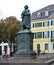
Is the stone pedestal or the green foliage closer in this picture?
the stone pedestal

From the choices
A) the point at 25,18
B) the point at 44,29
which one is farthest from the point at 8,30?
the point at 25,18

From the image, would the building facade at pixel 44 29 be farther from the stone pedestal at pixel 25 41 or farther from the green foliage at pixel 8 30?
the stone pedestal at pixel 25 41

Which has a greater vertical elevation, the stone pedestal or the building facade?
the stone pedestal

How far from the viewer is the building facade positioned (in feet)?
308

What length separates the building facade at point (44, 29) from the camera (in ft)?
308

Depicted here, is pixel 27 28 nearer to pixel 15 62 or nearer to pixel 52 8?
pixel 15 62

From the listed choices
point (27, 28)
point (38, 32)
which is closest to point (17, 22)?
point (38, 32)

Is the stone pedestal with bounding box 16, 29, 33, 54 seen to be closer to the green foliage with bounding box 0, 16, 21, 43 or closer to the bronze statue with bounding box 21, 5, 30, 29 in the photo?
the bronze statue with bounding box 21, 5, 30, 29

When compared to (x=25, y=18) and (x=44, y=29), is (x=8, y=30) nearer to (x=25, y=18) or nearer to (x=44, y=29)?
(x=44, y=29)

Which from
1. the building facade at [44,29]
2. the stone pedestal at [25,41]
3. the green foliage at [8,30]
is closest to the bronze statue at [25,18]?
the stone pedestal at [25,41]

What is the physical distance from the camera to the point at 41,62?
28812 millimetres

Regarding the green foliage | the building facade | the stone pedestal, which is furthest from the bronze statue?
the building facade

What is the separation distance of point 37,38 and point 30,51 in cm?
6642

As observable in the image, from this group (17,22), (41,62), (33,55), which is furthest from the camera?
(17,22)
